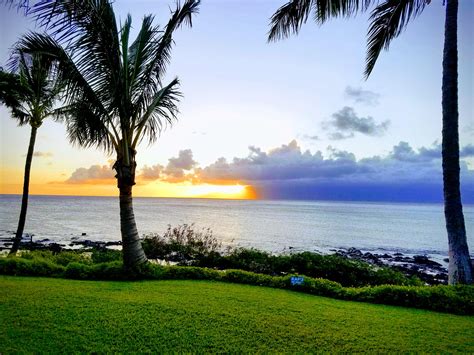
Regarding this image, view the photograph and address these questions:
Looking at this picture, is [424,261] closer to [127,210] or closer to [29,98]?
[127,210]

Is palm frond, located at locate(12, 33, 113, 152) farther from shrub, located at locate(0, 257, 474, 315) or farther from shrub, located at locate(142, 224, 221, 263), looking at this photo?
shrub, located at locate(142, 224, 221, 263)

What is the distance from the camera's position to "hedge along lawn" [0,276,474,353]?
4.55 metres

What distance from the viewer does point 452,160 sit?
7758 mm

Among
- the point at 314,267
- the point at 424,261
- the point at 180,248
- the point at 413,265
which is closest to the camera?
the point at 314,267

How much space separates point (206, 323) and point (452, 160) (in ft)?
22.4

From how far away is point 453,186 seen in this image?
7.72 meters

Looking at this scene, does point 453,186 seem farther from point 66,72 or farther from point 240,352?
point 66,72

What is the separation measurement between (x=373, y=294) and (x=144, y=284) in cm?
538

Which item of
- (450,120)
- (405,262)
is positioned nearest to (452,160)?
(450,120)

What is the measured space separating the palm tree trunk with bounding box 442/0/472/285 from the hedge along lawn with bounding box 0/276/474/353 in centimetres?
197

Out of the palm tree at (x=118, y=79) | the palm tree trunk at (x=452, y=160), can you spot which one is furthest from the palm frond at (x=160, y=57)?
the palm tree trunk at (x=452, y=160)

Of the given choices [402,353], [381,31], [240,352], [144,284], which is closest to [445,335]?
[402,353]

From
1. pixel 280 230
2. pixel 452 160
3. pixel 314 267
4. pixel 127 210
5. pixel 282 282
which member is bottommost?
pixel 280 230

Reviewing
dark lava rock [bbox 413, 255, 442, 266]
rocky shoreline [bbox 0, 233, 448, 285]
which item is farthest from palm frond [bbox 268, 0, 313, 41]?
dark lava rock [bbox 413, 255, 442, 266]
